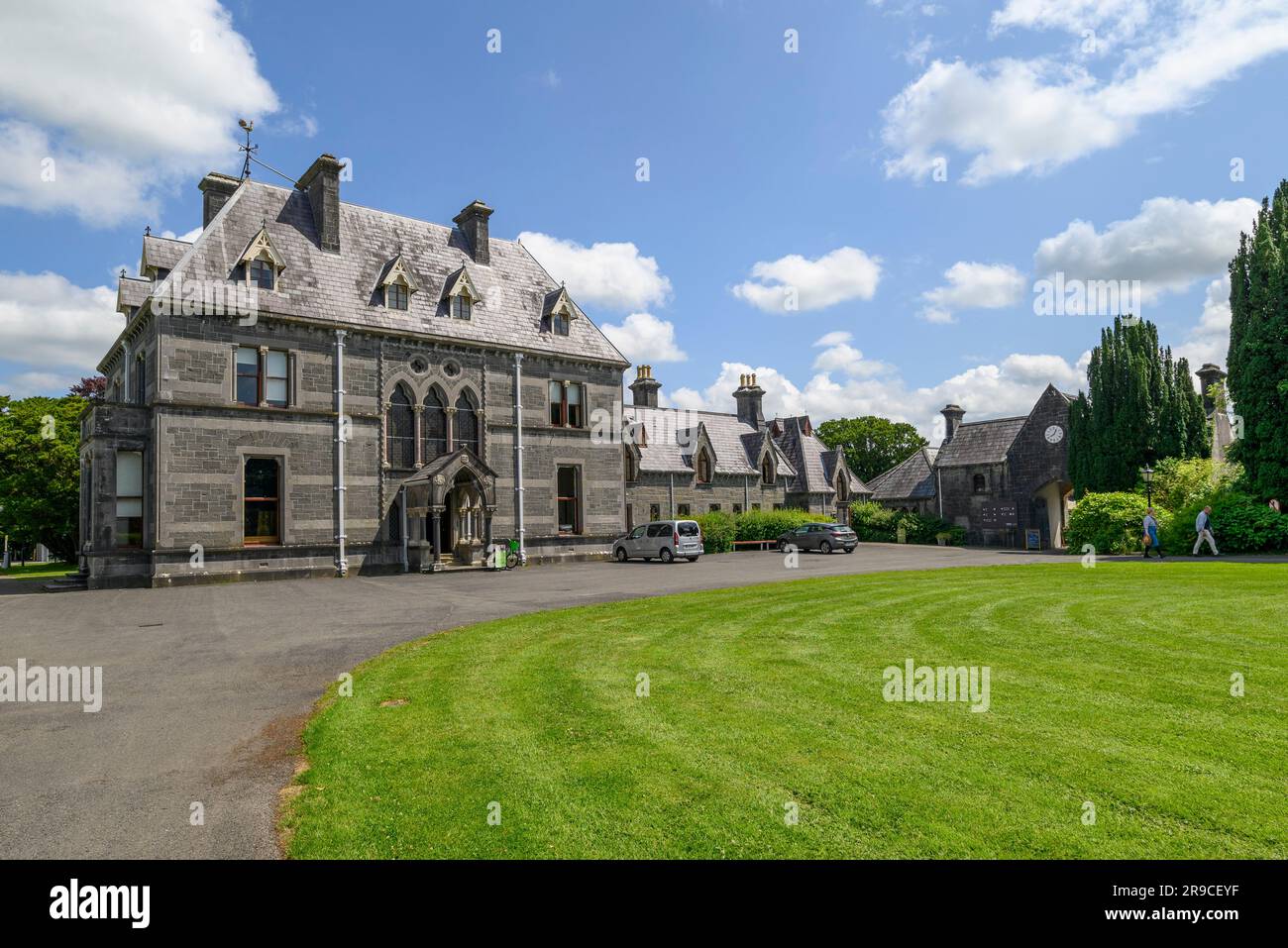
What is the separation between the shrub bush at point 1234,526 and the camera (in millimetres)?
25875

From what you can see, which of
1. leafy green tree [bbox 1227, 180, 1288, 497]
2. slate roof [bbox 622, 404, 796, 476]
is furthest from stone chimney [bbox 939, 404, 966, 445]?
leafy green tree [bbox 1227, 180, 1288, 497]

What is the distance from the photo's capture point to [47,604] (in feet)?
61.2

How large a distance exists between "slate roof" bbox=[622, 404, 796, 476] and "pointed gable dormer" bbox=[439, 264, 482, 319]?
15.9 m

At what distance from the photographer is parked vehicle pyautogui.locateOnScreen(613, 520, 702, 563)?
3244cm

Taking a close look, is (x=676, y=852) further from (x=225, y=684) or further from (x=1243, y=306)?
(x=1243, y=306)

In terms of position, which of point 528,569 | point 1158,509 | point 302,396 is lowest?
point 528,569

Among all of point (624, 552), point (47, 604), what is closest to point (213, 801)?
point (47, 604)

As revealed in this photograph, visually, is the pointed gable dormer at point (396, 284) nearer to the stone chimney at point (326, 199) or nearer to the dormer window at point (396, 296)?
the dormer window at point (396, 296)

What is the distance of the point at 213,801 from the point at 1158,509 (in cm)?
3485

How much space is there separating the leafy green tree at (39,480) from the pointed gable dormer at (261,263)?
19835 mm

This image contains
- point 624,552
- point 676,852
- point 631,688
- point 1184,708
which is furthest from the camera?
point 624,552

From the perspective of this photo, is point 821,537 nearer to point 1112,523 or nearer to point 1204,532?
point 1112,523

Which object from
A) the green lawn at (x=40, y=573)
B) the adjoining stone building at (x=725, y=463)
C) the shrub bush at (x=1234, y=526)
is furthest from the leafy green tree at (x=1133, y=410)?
the green lawn at (x=40, y=573)

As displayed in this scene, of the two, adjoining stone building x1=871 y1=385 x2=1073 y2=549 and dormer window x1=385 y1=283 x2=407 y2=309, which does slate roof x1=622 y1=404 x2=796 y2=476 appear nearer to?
adjoining stone building x1=871 y1=385 x2=1073 y2=549
